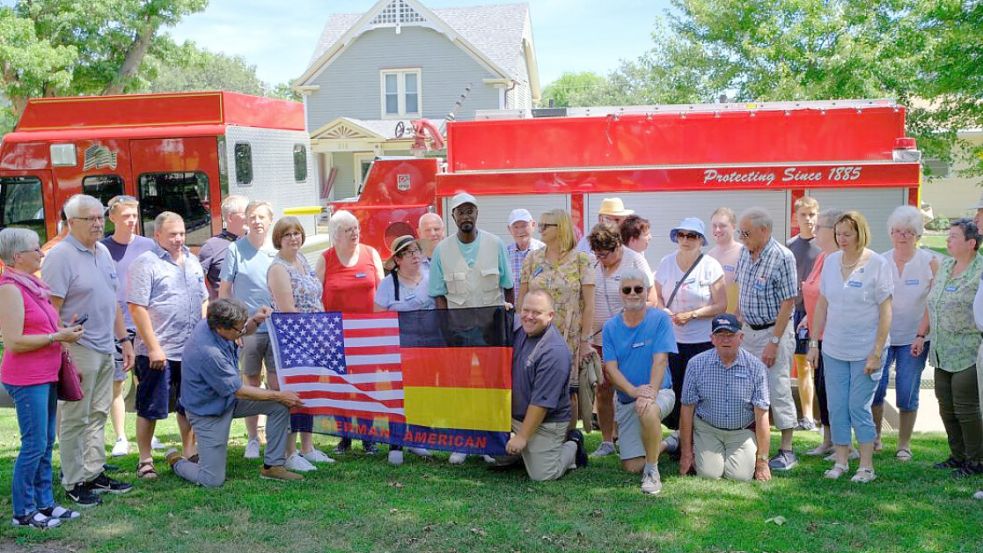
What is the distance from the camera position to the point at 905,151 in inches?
364

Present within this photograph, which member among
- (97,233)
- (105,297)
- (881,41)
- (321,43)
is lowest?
(105,297)

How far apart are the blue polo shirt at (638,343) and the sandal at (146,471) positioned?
11.0 ft

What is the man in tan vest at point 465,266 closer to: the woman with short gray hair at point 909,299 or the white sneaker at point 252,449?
the white sneaker at point 252,449

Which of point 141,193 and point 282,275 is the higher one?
point 141,193

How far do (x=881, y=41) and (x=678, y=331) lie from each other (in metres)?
12.8

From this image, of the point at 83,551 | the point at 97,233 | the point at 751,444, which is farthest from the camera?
the point at 751,444

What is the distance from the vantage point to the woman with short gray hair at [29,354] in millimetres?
5008

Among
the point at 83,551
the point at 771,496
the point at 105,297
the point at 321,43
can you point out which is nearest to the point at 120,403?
the point at 105,297

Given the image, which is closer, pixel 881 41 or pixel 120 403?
pixel 120 403

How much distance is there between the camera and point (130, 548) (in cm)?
502

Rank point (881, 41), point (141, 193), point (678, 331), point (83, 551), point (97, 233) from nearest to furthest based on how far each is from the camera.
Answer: point (83, 551)
point (97, 233)
point (678, 331)
point (141, 193)
point (881, 41)

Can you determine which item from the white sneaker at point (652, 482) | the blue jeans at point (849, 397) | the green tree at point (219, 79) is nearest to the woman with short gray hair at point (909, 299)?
the blue jeans at point (849, 397)

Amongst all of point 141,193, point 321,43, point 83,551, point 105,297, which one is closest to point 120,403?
point 105,297

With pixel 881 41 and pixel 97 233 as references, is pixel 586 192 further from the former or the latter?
pixel 881 41
